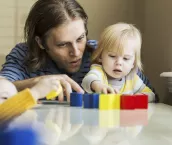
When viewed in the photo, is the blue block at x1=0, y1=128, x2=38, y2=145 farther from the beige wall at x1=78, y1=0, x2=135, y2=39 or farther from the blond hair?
the beige wall at x1=78, y1=0, x2=135, y2=39

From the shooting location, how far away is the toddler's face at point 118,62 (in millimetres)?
1274

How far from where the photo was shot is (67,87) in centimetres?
108

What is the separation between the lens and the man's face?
4.41 feet

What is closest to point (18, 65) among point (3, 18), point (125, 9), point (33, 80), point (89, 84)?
point (33, 80)

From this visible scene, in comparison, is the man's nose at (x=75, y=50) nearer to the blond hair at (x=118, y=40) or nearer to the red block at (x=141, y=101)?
the blond hair at (x=118, y=40)

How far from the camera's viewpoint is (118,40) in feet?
4.17

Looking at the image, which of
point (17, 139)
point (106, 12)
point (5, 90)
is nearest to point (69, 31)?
point (5, 90)

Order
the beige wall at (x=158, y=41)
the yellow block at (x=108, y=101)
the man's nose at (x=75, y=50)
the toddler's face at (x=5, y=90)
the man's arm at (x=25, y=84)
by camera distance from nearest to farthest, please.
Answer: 1. the toddler's face at (x=5, y=90)
2. the yellow block at (x=108, y=101)
3. the man's arm at (x=25, y=84)
4. the man's nose at (x=75, y=50)
5. the beige wall at (x=158, y=41)

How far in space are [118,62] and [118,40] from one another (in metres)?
0.08

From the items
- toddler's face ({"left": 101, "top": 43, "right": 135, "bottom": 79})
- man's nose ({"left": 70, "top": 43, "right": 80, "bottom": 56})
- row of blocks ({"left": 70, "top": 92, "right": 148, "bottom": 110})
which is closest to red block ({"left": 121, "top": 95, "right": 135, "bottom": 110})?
row of blocks ({"left": 70, "top": 92, "right": 148, "bottom": 110})

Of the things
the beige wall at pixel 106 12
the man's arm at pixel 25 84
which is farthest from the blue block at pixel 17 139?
the beige wall at pixel 106 12

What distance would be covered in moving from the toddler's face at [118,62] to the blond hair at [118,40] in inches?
0.7

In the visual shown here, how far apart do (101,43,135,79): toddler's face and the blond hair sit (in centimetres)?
2

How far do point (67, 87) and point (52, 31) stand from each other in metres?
0.37
